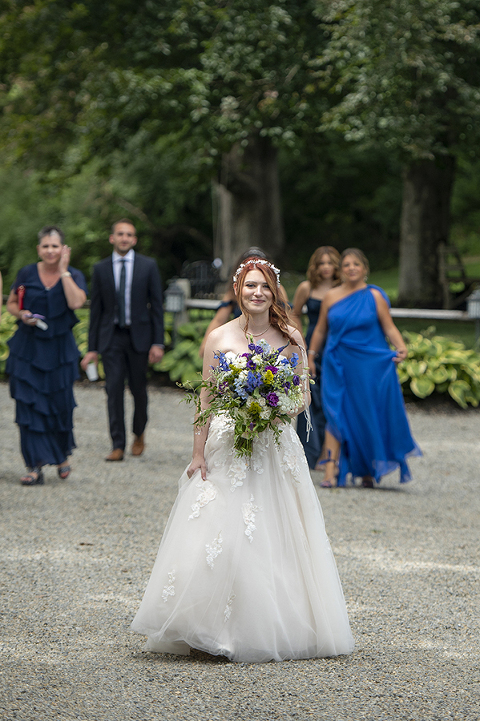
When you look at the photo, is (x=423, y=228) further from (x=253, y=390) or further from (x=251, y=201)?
(x=253, y=390)

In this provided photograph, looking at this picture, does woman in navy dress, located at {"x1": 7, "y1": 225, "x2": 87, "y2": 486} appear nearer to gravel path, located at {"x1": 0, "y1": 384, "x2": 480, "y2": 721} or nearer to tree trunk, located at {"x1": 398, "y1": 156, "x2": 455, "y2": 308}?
gravel path, located at {"x1": 0, "y1": 384, "x2": 480, "y2": 721}

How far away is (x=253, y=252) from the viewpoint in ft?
15.8

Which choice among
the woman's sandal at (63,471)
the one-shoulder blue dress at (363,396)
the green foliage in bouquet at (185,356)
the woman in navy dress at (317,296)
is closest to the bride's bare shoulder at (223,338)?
the one-shoulder blue dress at (363,396)

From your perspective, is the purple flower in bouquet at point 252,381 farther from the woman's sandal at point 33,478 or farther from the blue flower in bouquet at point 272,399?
the woman's sandal at point 33,478

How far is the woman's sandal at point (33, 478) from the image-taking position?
7391 millimetres

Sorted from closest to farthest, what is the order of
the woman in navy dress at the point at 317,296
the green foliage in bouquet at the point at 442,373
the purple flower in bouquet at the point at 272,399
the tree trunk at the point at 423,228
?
the purple flower in bouquet at the point at 272,399
the woman in navy dress at the point at 317,296
the green foliage in bouquet at the point at 442,373
the tree trunk at the point at 423,228

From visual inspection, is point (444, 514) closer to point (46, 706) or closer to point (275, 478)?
point (275, 478)

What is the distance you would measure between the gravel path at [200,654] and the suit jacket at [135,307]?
1207 millimetres

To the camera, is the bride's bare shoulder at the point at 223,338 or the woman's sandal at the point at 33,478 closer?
the bride's bare shoulder at the point at 223,338

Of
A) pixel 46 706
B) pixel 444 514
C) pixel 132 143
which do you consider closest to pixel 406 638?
pixel 46 706

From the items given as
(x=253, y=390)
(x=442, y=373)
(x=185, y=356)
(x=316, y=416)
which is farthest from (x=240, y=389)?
(x=185, y=356)

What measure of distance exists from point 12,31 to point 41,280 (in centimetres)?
1135

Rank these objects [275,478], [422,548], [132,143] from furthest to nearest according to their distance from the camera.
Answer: [132,143] < [422,548] < [275,478]

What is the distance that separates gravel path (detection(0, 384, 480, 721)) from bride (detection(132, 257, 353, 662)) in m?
0.11
